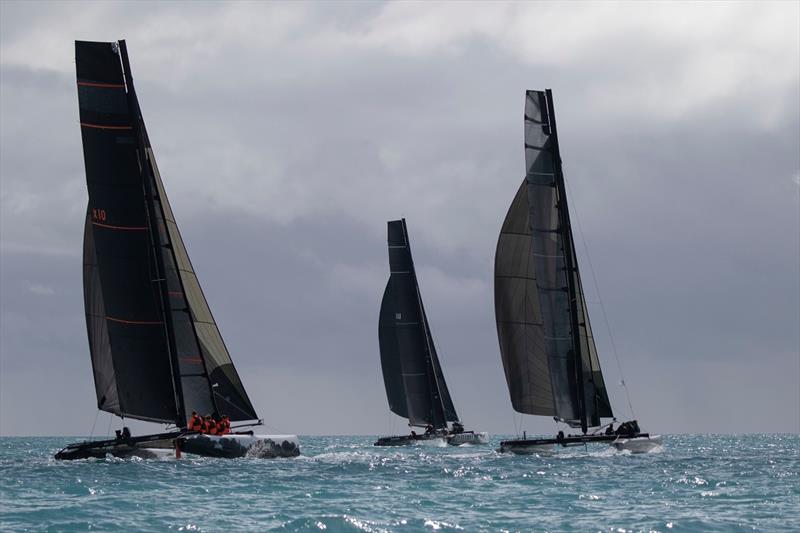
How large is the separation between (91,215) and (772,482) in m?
25.1

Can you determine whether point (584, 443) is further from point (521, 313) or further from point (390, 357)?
point (390, 357)

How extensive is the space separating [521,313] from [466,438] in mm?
31301

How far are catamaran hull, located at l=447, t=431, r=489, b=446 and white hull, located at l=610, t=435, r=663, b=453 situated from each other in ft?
A: 102

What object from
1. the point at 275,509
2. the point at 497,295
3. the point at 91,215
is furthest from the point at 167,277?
the point at 275,509

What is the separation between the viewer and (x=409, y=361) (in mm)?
87625

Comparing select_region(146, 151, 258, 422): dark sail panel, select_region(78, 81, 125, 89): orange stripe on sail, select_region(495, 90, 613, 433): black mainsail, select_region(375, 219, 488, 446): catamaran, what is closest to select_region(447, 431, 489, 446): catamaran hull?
select_region(375, 219, 488, 446): catamaran

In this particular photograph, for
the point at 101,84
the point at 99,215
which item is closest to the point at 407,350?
the point at 99,215

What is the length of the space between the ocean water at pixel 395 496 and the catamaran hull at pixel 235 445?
472mm

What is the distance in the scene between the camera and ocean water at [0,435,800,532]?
1168 inches

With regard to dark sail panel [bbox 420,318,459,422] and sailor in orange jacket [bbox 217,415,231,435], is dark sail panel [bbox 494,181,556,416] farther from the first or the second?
dark sail panel [bbox 420,318,459,422]

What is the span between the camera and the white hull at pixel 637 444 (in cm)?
5522

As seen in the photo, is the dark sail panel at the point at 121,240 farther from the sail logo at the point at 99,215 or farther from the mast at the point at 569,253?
the mast at the point at 569,253

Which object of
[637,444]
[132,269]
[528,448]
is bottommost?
[528,448]

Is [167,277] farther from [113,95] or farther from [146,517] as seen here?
[146,517]
